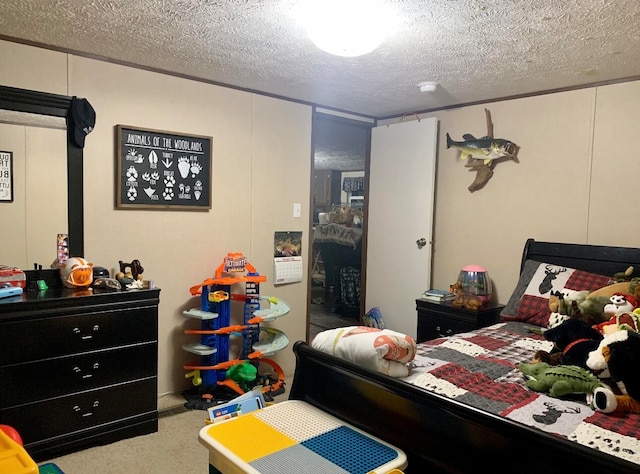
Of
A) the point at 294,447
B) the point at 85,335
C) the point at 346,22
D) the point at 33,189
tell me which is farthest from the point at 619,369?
the point at 33,189

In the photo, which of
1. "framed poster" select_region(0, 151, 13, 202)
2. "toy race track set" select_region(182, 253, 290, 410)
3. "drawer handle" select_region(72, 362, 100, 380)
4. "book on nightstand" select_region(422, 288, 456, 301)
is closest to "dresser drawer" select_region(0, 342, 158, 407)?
"drawer handle" select_region(72, 362, 100, 380)

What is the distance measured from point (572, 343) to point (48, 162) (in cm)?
298

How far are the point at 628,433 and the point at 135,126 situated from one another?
302cm

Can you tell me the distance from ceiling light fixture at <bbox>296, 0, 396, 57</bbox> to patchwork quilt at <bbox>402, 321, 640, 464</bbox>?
1.51 meters

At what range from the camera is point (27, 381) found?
2326 millimetres

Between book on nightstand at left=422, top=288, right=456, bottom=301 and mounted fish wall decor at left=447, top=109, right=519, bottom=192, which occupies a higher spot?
mounted fish wall decor at left=447, top=109, right=519, bottom=192

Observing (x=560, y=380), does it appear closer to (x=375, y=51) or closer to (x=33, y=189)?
(x=375, y=51)

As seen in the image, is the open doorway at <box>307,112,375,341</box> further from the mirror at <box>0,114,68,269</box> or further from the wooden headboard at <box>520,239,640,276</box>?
the mirror at <box>0,114,68,269</box>

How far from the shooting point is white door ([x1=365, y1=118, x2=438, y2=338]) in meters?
3.97

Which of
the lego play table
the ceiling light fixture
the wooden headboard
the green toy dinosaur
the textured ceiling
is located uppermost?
the textured ceiling

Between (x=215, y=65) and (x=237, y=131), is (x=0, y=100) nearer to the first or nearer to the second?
(x=215, y=65)

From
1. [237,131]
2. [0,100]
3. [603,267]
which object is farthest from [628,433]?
[0,100]

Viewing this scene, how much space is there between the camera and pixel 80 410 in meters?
2.49

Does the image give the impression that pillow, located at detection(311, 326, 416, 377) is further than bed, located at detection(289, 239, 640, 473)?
Yes
